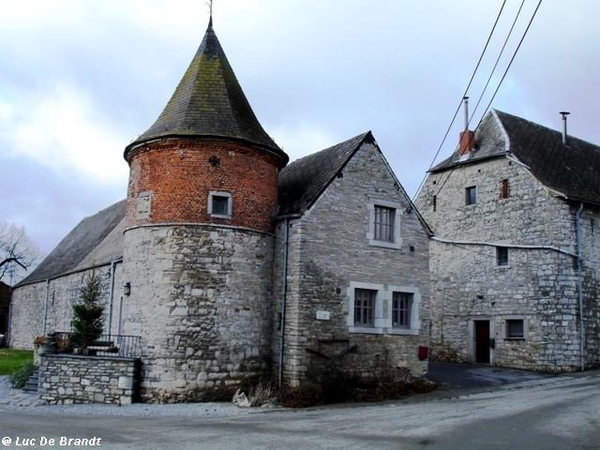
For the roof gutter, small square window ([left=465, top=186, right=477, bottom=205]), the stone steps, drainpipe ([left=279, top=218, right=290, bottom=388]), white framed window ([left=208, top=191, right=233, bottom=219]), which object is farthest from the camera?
small square window ([left=465, top=186, right=477, bottom=205])

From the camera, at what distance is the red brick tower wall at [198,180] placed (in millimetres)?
18391

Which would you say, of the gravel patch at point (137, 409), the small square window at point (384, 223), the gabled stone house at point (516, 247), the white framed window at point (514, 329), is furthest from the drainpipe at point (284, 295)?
the white framed window at point (514, 329)

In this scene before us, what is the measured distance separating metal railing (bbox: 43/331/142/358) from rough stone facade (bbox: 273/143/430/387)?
3.91 meters

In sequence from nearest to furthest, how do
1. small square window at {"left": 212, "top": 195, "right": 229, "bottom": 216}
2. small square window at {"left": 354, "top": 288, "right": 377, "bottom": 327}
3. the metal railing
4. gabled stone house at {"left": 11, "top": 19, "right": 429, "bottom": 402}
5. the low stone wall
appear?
the low stone wall → gabled stone house at {"left": 11, "top": 19, "right": 429, "bottom": 402} → the metal railing → small square window at {"left": 212, "top": 195, "right": 229, "bottom": 216} → small square window at {"left": 354, "top": 288, "right": 377, "bottom": 327}

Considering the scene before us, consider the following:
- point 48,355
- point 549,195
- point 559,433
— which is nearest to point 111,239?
point 48,355

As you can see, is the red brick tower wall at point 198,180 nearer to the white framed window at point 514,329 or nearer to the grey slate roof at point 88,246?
the grey slate roof at point 88,246

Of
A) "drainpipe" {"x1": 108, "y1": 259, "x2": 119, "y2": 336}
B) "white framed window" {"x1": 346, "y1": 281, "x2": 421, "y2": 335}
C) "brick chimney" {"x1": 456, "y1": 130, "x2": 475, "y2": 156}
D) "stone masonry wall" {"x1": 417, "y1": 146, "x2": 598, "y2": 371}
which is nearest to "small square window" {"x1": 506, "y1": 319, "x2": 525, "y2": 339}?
"stone masonry wall" {"x1": 417, "y1": 146, "x2": 598, "y2": 371}

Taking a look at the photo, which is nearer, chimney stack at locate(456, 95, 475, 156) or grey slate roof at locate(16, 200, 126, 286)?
chimney stack at locate(456, 95, 475, 156)

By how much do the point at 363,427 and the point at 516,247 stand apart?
1502cm

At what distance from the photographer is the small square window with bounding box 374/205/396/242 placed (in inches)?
802

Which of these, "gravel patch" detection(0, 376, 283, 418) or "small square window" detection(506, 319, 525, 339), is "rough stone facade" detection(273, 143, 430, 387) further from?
"small square window" detection(506, 319, 525, 339)

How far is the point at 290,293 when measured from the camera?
18.5 meters

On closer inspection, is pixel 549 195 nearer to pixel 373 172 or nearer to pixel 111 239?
pixel 373 172

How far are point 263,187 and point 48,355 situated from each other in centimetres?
741
